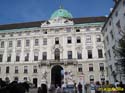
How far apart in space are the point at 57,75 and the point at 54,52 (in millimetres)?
6697

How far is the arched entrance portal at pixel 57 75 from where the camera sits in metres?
47.8

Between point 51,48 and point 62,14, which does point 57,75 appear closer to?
point 51,48

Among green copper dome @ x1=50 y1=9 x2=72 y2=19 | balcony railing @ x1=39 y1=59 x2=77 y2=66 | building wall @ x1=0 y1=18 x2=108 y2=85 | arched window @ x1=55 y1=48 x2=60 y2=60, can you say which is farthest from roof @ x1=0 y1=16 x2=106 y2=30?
balcony railing @ x1=39 y1=59 x2=77 y2=66

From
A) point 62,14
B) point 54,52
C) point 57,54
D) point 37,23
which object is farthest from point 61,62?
point 37,23

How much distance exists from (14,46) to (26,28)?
5692 mm

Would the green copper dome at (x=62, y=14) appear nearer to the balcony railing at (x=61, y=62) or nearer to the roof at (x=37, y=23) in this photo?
the roof at (x=37, y=23)

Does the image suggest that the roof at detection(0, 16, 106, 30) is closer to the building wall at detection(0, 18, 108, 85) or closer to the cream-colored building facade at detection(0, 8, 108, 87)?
the cream-colored building facade at detection(0, 8, 108, 87)

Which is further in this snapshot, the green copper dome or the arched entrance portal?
the green copper dome

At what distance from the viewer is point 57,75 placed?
50562mm

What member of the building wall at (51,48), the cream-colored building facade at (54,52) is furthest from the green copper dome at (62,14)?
the building wall at (51,48)

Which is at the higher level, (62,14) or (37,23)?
(62,14)

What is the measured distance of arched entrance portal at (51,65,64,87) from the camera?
47.8m

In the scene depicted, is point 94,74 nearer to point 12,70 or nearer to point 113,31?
point 113,31

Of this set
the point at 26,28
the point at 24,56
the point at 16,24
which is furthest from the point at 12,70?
the point at 16,24
